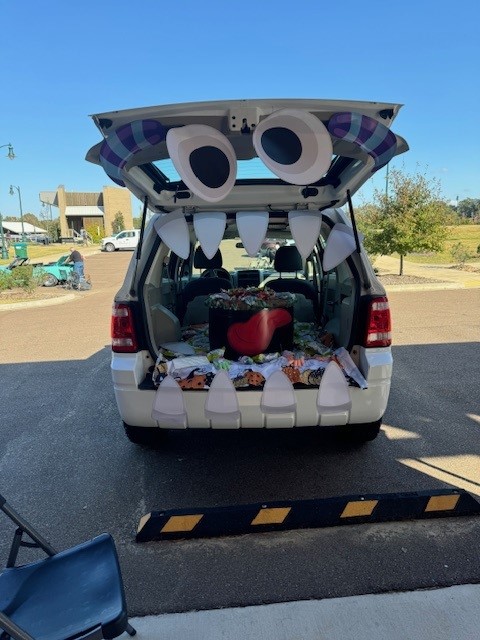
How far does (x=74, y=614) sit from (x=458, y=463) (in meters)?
2.68

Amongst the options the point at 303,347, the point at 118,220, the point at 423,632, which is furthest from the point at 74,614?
the point at 118,220

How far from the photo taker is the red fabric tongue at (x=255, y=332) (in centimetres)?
327

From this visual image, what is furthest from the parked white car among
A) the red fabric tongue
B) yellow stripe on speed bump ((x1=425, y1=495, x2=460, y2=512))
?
yellow stripe on speed bump ((x1=425, y1=495, x2=460, y2=512))

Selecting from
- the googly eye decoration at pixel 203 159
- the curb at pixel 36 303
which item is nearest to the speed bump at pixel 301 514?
the googly eye decoration at pixel 203 159

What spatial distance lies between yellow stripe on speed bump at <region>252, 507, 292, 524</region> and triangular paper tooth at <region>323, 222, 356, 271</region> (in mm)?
1434

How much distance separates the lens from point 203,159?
8.13 ft

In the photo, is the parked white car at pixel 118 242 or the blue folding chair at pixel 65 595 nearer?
the blue folding chair at pixel 65 595

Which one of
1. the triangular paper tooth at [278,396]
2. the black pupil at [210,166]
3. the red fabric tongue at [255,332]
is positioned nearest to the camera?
the black pupil at [210,166]

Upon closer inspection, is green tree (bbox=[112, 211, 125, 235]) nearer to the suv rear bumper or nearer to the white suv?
the white suv

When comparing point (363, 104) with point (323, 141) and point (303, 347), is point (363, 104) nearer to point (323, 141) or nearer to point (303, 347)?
point (323, 141)

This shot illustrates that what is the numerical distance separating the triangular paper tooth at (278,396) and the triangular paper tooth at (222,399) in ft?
0.55

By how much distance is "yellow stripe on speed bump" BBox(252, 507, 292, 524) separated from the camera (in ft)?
8.46

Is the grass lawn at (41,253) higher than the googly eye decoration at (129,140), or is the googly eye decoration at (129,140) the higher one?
the googly eye decoration at (129,140)

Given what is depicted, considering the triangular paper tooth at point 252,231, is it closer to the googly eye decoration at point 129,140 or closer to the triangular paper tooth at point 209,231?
the triangular paper tooth at point 209,231
